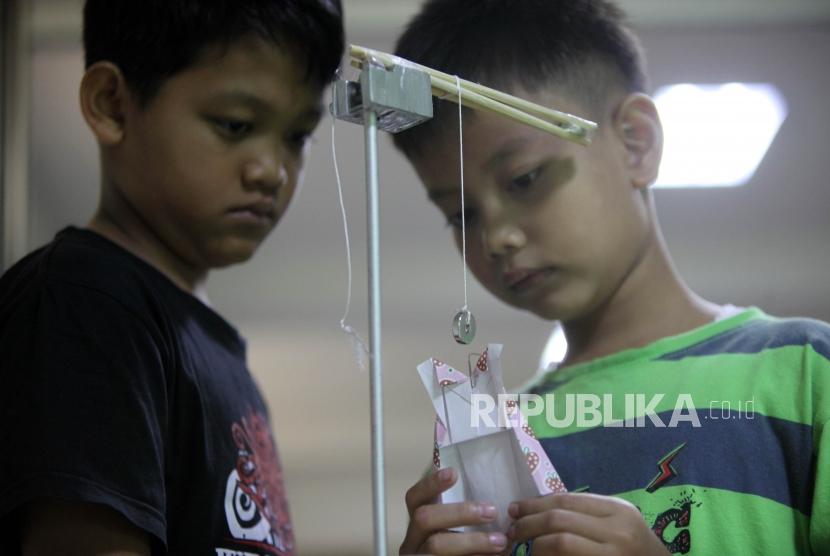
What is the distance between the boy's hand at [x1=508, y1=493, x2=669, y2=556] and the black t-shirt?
0.23m

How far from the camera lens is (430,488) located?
527 millimetres

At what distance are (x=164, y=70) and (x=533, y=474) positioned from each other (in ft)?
1.42

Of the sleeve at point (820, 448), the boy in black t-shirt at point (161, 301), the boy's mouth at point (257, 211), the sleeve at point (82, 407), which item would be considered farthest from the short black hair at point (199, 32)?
the sleeve at point (820, 448)

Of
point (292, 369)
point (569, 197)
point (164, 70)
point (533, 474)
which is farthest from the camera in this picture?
point (292, 369)

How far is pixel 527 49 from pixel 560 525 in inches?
13.1

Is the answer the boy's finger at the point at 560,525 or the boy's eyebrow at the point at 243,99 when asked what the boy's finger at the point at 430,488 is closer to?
the boy's finger at the point at 560,525

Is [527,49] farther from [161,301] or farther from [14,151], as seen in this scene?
[14,151]

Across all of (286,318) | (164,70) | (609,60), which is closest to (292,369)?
(286,318)

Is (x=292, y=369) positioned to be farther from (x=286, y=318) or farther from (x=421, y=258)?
(x=421, y=258)

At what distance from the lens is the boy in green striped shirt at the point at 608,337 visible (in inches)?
22.0

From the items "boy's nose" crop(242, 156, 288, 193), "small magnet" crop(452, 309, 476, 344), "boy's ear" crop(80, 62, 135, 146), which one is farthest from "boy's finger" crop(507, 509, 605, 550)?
"boy's ear" crop(80, 62, 135, 146)

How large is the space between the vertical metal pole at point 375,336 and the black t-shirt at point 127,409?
17 centimetres

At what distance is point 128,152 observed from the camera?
2.48 feet

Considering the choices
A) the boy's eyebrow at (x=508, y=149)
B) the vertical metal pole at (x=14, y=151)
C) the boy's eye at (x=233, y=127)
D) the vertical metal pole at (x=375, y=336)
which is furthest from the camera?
the vertical metal pole at (x=14, y=151)
